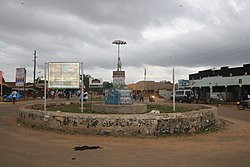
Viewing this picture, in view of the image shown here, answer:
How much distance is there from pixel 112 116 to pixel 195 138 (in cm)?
319

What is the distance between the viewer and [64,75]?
12.5m

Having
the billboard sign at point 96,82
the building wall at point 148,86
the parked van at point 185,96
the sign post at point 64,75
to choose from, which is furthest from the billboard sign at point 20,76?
the building wall at point 148,86

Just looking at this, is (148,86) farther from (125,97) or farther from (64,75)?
(64,75)

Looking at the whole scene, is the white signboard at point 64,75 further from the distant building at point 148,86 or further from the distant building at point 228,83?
the distant building at point 148,86

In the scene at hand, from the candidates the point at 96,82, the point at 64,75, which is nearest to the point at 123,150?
the point at 64,75

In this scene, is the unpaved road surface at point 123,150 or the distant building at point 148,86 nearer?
the unpaved road surface at point 123,150

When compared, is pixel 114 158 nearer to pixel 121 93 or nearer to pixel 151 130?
pixel 151 130

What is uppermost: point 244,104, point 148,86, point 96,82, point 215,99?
point 148,86

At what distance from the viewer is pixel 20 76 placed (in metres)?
39.4

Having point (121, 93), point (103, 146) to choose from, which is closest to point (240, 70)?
point (121, 93)

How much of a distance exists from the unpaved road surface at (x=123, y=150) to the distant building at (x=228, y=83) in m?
27.8

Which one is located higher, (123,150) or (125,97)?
(125,97)

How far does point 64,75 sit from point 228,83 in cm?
3053

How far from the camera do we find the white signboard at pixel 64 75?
1247 cm
